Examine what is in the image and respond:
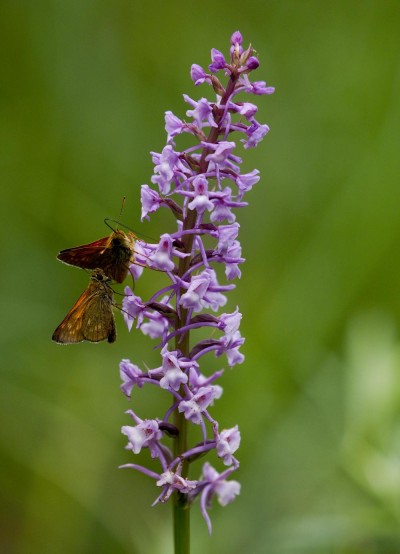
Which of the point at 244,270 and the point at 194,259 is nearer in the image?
the point at 194,259

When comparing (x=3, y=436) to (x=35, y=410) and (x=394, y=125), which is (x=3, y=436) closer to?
(x=35, y=410)

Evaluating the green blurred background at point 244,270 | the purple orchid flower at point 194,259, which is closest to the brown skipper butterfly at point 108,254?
the purple orchid flower at point 194,259

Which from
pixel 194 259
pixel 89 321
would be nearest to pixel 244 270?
pixel 89 321

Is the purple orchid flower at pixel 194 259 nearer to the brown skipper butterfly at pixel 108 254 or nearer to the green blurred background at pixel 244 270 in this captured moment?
the brown skipper butterfly at pixel 108 254

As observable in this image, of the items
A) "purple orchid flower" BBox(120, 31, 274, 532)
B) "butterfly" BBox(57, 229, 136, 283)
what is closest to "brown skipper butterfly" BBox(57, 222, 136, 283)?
"butterfly" BBox(57, 229, 136, 283)

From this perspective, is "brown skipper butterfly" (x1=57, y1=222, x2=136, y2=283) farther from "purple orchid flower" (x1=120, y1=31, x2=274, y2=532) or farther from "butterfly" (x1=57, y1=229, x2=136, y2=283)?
"purple orchid flower" (x1=120, y1=31, x2=274, y2=532)

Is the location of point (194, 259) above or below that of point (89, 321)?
above

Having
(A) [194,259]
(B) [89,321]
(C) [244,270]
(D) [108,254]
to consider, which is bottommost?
(C) [244,270]

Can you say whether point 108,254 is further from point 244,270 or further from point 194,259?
point 244,270

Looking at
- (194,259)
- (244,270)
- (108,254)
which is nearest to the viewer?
(194,259)
